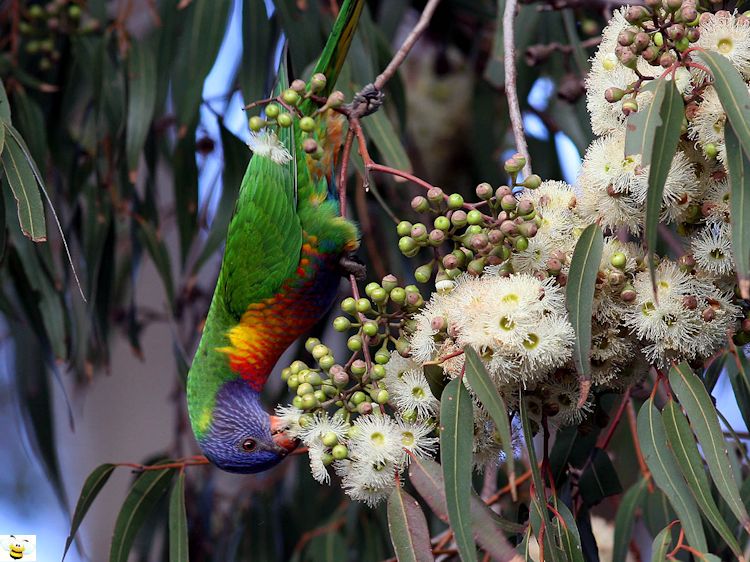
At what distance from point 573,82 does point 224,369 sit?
1051mm

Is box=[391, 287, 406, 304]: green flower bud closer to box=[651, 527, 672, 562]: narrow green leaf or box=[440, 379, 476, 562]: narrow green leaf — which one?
box=[440, 379, 476, 562]: narrow green leaf

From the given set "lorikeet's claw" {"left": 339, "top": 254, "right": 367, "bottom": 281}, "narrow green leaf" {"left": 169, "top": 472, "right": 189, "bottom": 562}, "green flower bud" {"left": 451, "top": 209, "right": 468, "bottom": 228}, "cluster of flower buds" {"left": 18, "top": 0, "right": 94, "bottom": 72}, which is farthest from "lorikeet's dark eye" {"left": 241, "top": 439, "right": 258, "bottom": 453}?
"cluster of flower buds" {"left": 18, "top": 0, "right": 94, "bottom": 72}

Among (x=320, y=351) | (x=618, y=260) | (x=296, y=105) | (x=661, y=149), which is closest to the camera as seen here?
(x=661, y=149)

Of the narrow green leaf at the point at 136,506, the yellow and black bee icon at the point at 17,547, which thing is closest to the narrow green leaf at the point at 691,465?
the narrow green leaf at the point at 136,506

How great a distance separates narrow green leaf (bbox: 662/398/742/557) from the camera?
3.22 ft

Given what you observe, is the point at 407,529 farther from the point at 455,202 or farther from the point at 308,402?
the point at 455,202

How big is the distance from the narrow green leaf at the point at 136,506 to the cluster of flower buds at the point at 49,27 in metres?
1.15

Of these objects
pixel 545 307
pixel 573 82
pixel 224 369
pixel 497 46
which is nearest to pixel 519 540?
pixel 545 307

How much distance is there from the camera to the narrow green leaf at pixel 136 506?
1475 millimetres

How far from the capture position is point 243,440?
5.11ft

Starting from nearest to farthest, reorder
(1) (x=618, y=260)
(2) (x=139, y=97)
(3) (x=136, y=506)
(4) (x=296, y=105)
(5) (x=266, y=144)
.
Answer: (1) (x=618, y=260)
(4) (x=296, y=105)
(5) (x=266, y=144)
(3) (x=136, y=506)
(2) (x=139, y=97)

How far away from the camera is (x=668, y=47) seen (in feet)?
3.28

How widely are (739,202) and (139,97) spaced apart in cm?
146

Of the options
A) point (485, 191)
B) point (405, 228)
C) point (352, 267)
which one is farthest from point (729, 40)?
point (352, 267)
